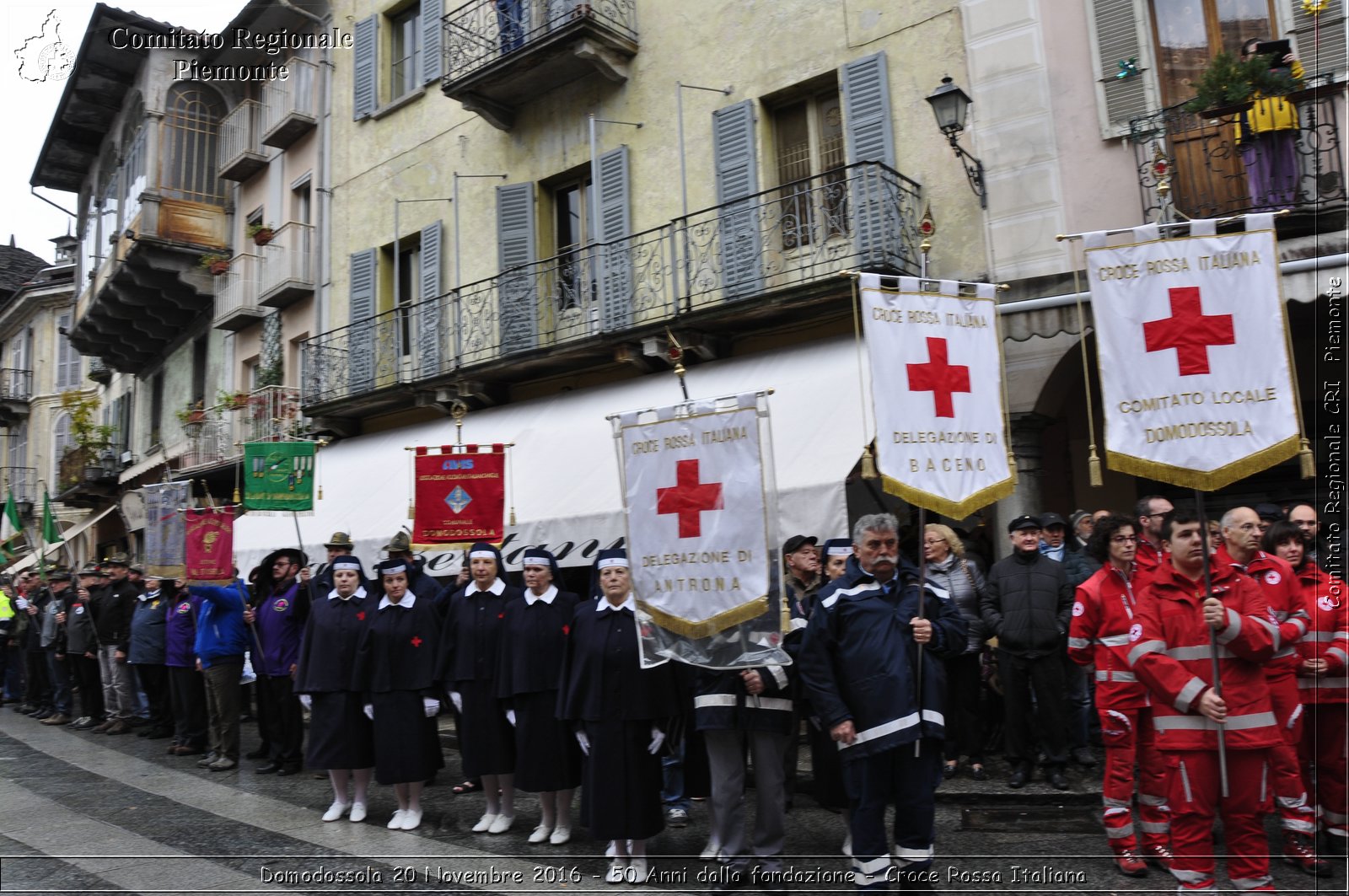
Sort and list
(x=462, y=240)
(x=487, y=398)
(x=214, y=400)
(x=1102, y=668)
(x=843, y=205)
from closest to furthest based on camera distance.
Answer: (x=1102, y=668)
(x=843, y=205)
(x=487, y=398)
(x=462, y=240)
(x=214, y=400)

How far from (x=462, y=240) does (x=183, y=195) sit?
9399 mm

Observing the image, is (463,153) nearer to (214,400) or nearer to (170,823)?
(214,400)

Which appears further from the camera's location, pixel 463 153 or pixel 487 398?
pixel 463 153

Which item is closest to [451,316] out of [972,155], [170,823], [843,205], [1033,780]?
[843,205]

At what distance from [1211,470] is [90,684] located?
14.3 m

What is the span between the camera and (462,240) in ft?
52.6

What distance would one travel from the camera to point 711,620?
6066mm

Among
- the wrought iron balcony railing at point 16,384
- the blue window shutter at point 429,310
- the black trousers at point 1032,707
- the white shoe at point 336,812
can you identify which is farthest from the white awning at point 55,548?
the black trousers at point 1032,707

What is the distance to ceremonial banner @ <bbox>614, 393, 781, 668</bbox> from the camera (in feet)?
19.8

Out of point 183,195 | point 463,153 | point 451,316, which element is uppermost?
point 183,195

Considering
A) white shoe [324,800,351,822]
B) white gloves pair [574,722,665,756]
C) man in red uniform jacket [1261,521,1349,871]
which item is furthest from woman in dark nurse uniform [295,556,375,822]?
man in red uniform jacket [1261,521,1349,871]

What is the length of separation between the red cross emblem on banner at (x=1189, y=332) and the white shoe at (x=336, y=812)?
640 cm

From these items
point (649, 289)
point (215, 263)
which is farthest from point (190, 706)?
point (215, 263)

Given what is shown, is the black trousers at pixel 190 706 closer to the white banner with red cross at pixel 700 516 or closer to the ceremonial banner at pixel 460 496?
the ceremonial banner at pixel 460 496
